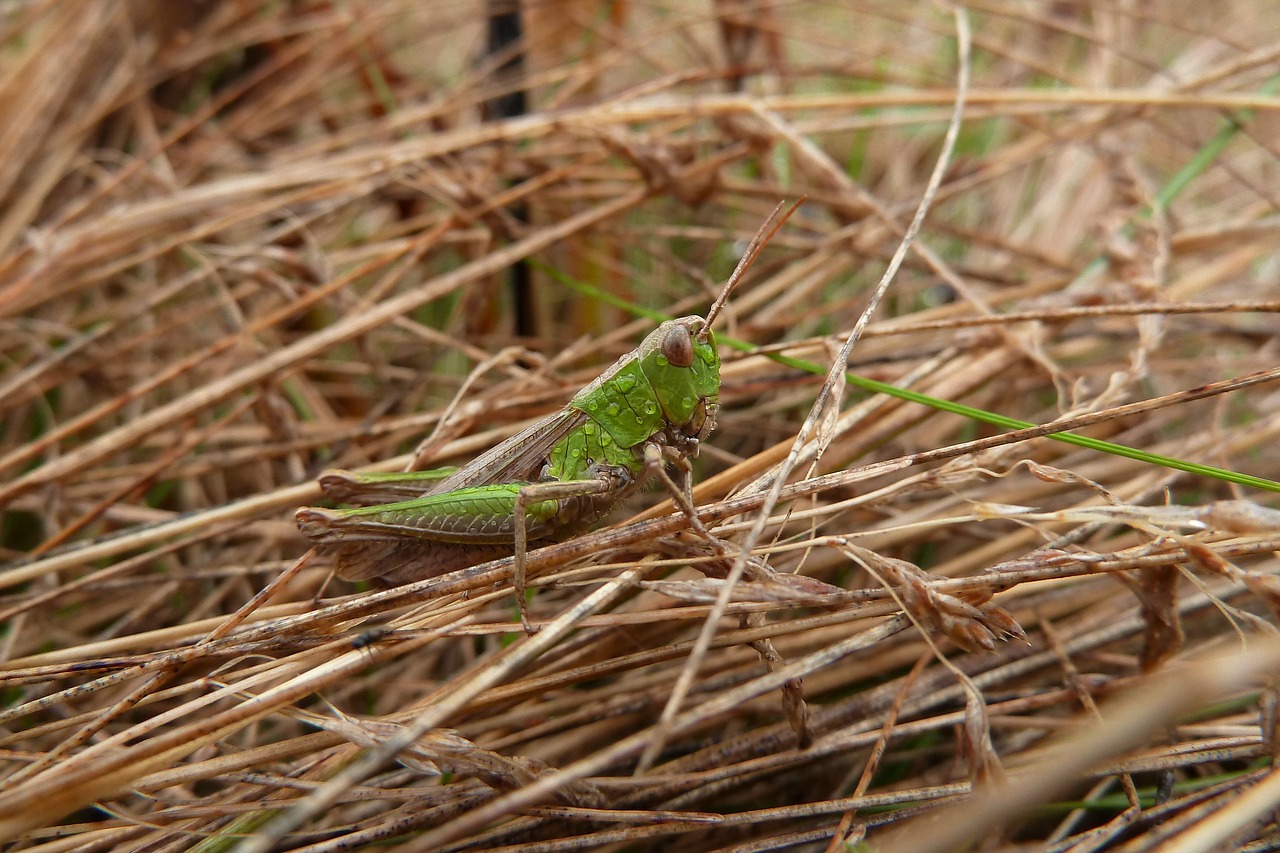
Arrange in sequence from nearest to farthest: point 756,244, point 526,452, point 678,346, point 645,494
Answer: point 756,244
point 678,346
point 526,452
point 645,494

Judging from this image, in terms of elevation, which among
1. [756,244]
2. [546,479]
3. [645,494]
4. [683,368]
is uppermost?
[756,244]

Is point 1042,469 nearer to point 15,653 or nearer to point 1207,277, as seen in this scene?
point 1207,277

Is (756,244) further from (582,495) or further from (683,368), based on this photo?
(582,495)

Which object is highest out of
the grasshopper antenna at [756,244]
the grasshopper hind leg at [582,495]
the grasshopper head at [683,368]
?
the grasshopper antenna at [756,244]

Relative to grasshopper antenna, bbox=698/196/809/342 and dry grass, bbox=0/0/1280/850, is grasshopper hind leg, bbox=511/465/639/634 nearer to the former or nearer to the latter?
dry grass, bbox=0/0/1280/850

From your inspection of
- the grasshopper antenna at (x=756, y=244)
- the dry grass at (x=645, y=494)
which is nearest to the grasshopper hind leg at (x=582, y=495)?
the dry grass at (x=645, y=494)

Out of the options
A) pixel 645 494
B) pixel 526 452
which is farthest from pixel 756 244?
pixel 645 494

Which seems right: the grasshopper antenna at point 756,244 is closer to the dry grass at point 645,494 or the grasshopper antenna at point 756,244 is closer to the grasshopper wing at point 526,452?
the dry grass at point 645,494
